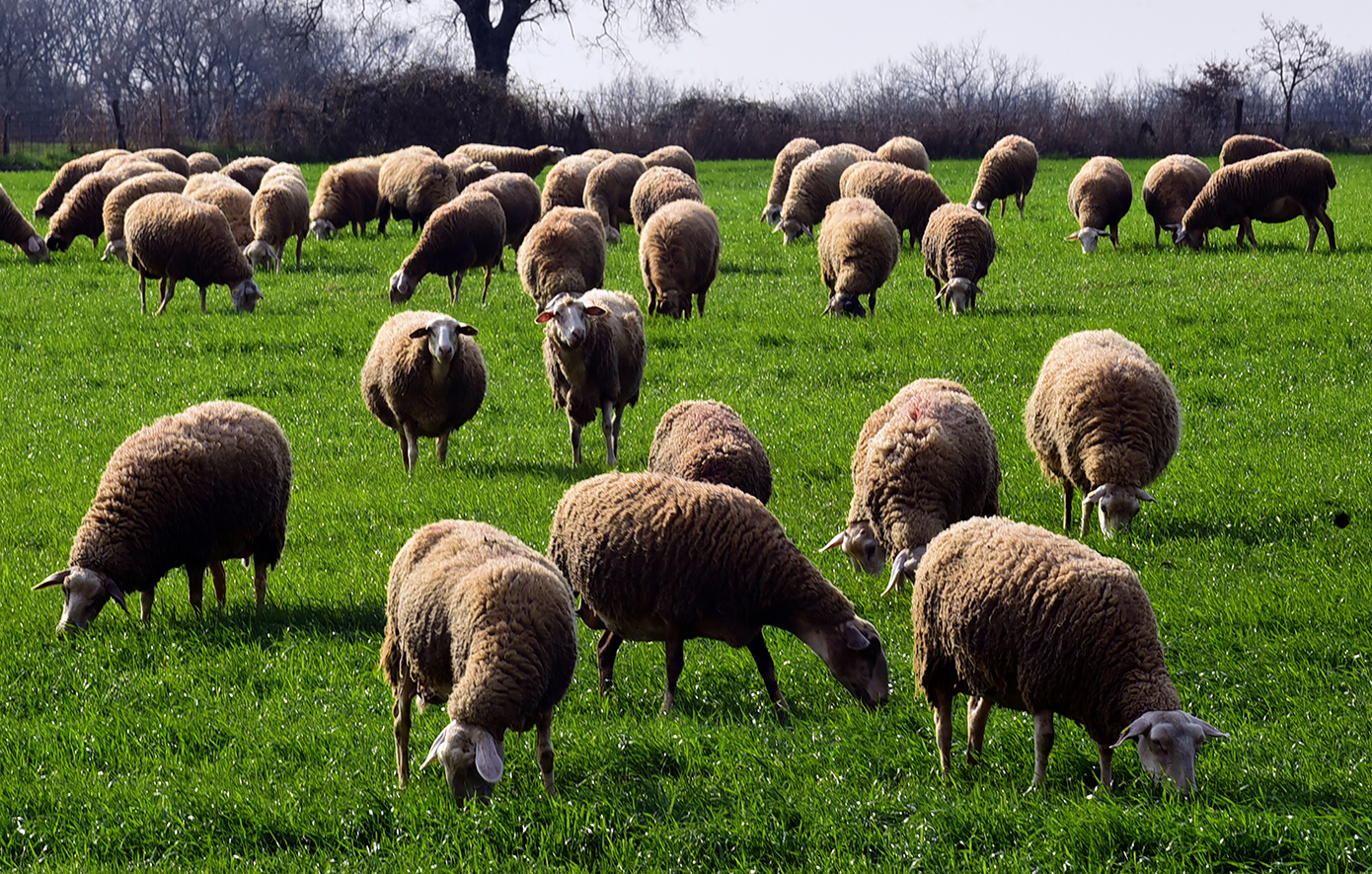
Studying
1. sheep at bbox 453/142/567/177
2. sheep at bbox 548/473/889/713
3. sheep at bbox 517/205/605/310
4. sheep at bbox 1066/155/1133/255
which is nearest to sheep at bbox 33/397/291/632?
sheep at bbox 548/473/889/713

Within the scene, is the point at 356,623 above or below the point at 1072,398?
below

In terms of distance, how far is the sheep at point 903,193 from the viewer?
19.5m

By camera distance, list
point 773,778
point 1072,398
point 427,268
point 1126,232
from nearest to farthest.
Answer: point 773,778 < point 1072,398 < point 427,268 < point 1126,232

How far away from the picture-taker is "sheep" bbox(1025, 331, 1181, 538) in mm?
8008

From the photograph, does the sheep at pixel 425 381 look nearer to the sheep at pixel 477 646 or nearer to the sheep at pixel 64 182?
the sheep at pixel 477 646

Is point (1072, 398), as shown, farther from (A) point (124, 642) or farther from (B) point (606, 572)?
(A) point (124, 642)

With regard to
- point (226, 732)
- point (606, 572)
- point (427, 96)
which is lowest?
point (226, 732)

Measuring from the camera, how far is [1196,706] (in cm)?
555

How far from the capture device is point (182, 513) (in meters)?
7.33

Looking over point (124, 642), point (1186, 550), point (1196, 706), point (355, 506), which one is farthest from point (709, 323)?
point (1196, 706)

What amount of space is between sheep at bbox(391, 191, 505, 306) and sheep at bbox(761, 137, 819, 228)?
7.63m

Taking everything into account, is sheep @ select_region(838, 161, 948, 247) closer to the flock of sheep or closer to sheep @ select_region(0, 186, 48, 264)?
A: the flock of sheep

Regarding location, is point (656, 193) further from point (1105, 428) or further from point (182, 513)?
point (182, 513)

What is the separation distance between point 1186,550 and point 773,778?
3833 millimetres
